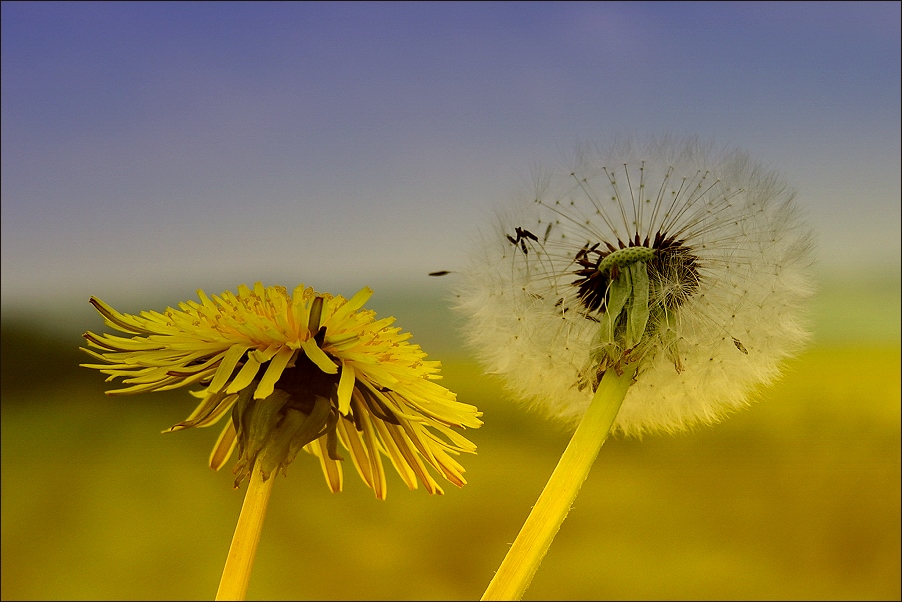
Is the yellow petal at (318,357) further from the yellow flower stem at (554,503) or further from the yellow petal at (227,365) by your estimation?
the yellow flower stem at (554,503)

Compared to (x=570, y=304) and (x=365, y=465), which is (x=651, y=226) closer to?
(x=570, y=304)

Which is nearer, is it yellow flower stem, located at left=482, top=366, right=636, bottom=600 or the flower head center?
yellow flower stem, located at left=482, top=366, right=636, bottom=600

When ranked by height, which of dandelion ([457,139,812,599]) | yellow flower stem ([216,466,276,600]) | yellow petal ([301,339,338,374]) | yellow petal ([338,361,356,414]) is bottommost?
yellow flower stem ([216,466,276,600])

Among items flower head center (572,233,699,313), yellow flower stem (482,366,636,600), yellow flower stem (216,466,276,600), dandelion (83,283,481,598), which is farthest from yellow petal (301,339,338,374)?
flower head center (572,233,699,313)

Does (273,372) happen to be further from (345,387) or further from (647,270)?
(647,270)

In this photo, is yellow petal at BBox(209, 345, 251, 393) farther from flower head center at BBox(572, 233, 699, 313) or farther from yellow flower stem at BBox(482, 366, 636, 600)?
flower head center at BBox(572, 233, 699, 313)

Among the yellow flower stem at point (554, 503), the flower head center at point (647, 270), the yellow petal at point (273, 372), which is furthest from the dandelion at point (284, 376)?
the flower head center at point (647, 270)

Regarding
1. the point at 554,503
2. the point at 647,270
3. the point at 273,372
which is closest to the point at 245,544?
the point at 273,372

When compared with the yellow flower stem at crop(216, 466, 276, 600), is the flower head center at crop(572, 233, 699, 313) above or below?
above
